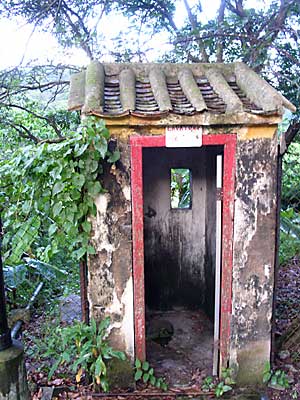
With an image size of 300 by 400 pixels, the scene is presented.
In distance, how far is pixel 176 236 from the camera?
5.43 m

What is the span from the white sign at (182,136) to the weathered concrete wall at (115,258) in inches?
14.5

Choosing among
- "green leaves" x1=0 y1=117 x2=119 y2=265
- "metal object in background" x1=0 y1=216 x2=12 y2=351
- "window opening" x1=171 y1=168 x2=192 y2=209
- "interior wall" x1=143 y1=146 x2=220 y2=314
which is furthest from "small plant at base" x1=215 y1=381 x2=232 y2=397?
"window opening" x1=171 y1=168 x2=192 y2=209

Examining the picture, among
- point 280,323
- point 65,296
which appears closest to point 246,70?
point 280,323

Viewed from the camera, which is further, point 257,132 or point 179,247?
point 179,247

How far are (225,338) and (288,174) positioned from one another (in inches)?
254

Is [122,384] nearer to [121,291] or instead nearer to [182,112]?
[121,291]

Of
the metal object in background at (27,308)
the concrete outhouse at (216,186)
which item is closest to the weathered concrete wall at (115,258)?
the concrete outhouse at (216,186)

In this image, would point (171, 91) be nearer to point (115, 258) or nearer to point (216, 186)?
point (216, 186)

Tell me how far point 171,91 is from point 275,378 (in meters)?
2.90

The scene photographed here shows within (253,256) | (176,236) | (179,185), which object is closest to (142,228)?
(253,256)

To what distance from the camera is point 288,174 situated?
9164 millimetres

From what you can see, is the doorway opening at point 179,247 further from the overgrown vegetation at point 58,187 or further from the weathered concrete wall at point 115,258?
the overgrown vegetation at point 58,187

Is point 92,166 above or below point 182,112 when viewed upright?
below

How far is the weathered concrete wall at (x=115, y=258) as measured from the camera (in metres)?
3.29
